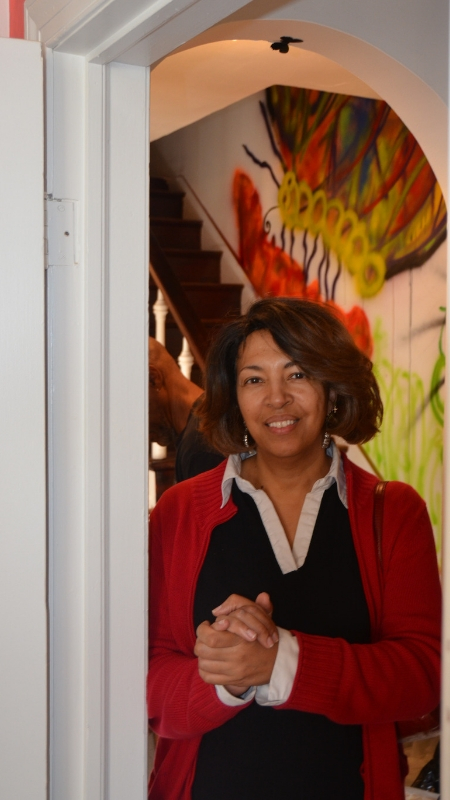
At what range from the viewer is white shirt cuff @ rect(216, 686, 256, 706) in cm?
141

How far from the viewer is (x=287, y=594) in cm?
157

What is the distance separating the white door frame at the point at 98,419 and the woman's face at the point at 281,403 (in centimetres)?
40

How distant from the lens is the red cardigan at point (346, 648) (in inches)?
55.1

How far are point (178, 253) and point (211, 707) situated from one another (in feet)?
13.7

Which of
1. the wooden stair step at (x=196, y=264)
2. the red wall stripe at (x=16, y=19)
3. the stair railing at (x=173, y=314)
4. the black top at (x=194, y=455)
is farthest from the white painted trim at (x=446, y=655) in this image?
the wooden stair step at (x=196, y=264)

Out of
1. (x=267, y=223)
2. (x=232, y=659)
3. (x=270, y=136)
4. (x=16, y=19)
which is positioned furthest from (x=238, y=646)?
(x=270, y=136)

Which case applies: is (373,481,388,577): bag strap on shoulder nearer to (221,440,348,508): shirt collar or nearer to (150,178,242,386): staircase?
(221,440,348,508): shirt collar

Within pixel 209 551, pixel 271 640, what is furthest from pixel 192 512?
pixel 271 640

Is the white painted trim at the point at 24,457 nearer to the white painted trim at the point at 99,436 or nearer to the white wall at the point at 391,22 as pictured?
the white painted trim at the point at 99,436

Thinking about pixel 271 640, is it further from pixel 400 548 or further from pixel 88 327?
pixel 88 327

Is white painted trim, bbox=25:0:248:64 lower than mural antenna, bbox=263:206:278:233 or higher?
lower

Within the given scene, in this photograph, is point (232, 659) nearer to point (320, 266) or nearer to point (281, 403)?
point (281, 403)

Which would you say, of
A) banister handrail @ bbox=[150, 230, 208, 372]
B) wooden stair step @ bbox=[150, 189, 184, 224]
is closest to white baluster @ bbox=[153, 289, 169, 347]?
banister handrail @ bbox=[150, 230, 208, 372]

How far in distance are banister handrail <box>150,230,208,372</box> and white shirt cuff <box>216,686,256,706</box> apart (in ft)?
7.55
